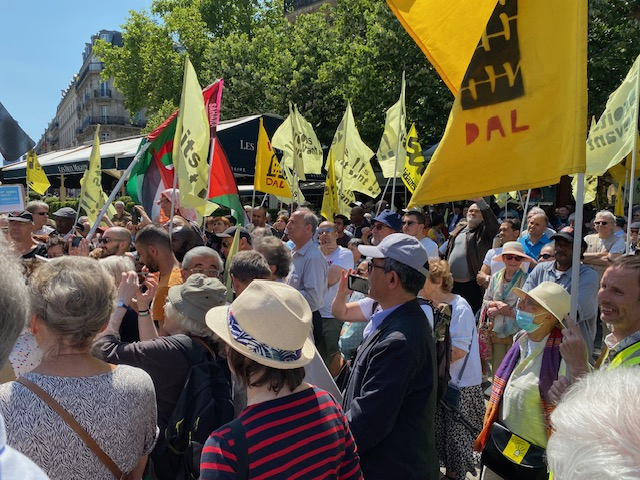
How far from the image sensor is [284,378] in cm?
188

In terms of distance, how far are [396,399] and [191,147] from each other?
431 cm

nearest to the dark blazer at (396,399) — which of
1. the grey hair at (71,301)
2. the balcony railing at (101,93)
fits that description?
the grey hair at (71,301)

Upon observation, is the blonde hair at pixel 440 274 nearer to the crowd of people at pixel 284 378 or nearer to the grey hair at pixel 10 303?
the crowd of people at pixel 284 378

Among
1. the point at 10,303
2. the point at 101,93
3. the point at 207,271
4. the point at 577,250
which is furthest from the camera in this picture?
the point at 101,93

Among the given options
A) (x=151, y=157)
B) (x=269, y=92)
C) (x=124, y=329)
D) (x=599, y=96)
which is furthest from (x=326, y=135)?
(x=124, y=329)

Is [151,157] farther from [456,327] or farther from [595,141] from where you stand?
[595,141]

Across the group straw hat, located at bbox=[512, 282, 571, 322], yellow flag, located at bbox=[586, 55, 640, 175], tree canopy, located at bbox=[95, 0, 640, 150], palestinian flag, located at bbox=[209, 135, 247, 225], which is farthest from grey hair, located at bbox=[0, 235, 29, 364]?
tree canopy, located at bbox=[95, 0, 640, 150]

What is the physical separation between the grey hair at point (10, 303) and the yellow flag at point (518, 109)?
198 centimetres

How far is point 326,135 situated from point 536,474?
19.5 meters

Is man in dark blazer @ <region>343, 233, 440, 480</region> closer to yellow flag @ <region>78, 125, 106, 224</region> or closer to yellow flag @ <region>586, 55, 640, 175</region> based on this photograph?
yellow flag @ <region>586, 55, 640, 175</region>

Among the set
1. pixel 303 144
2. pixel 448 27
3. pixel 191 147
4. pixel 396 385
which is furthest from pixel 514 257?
pixel 303 144

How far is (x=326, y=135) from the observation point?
21703mm

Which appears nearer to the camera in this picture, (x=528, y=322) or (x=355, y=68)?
(x=528, y=322)

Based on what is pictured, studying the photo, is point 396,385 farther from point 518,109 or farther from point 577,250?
point 518,109
